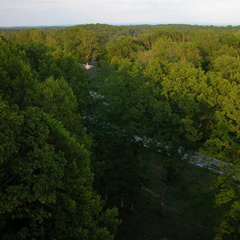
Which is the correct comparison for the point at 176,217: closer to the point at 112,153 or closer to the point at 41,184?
the point at 112,153

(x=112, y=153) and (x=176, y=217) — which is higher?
(x=112, y=153)

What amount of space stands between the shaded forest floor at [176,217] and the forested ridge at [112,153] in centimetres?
9

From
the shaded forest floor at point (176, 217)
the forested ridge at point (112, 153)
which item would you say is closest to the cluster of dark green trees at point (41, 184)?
the forested ridge at point (112, 153)

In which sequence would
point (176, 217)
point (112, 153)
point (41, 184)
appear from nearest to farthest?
1. point (41, 184)
2. point (112, 153)
3. point (176, 217)

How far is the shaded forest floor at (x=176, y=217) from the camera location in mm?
18889

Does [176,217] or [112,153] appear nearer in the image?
[112,153]

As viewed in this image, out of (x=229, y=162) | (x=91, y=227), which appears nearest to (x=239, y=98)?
(x=229, y=162)

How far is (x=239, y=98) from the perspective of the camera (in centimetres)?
1958

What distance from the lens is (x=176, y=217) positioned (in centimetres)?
2261

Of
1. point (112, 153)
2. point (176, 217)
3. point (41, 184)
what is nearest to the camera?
point (41, 184)

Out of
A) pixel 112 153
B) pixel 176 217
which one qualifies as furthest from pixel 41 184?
pixel 176 217

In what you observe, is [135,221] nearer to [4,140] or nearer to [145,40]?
[4,140]

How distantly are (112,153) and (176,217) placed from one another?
8.39 m

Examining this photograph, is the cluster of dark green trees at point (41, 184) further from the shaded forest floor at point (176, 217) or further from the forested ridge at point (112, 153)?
the shaded forest floor at point (176, 217)
